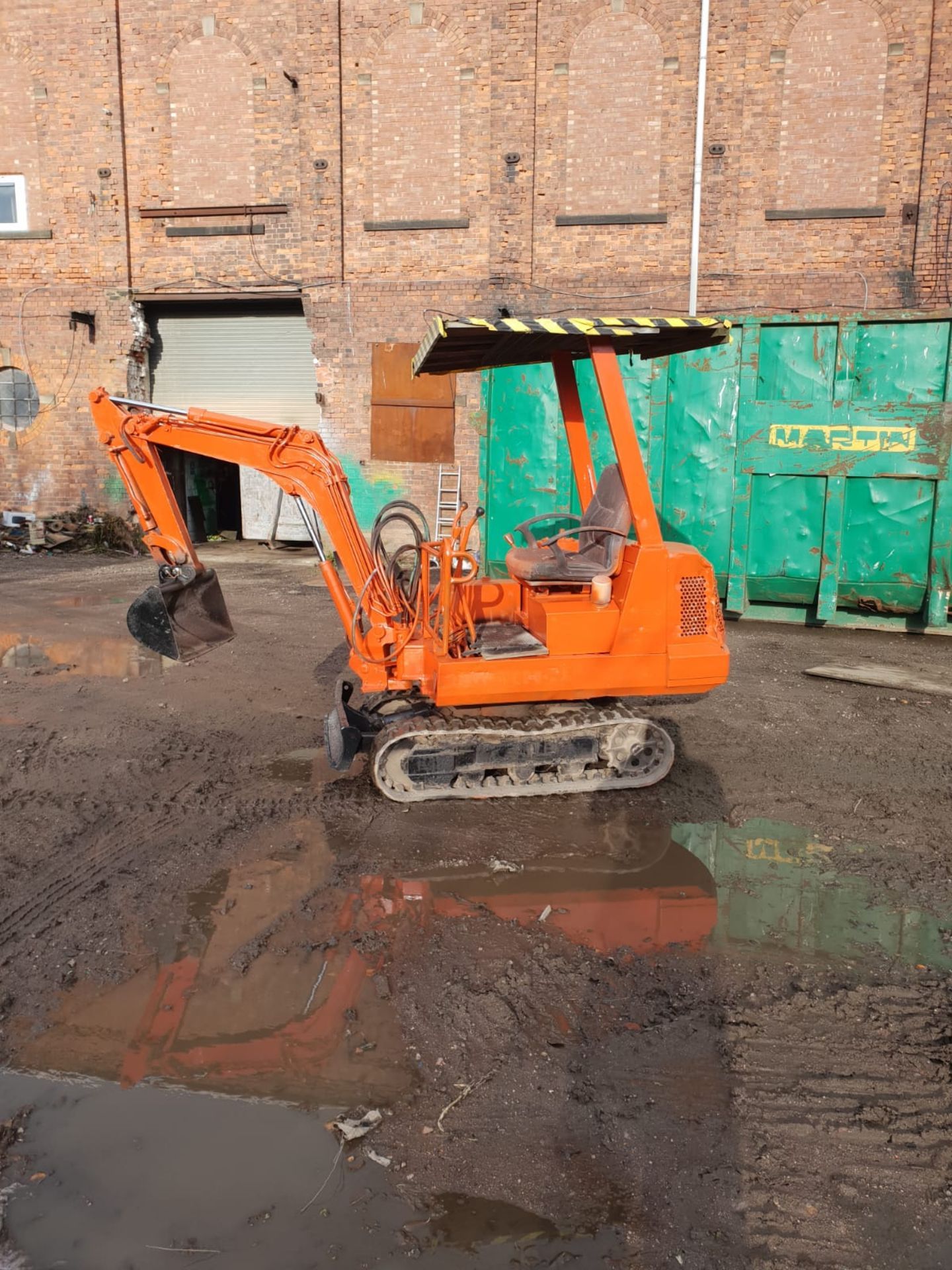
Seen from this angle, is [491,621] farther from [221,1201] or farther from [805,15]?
[805,15]

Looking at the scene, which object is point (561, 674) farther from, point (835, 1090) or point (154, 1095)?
point (154, 1095)

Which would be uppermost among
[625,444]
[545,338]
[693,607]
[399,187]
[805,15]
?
[805,15]

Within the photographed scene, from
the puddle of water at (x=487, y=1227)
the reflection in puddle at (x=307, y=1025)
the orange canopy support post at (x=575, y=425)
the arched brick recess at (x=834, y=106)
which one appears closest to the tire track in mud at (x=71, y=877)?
the reflection in puddle at (x=307, y=1025)

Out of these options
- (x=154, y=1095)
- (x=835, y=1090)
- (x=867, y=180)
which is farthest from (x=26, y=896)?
(x=867, y=180)

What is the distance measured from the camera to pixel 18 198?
A: 15.2 metres

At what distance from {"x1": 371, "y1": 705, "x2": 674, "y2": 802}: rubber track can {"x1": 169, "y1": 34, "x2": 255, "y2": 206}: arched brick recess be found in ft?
39.9

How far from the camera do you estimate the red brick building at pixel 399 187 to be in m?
12.8

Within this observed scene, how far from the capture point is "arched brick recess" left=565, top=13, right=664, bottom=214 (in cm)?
1320

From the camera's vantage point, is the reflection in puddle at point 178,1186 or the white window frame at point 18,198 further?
the white window frame at point 18,198

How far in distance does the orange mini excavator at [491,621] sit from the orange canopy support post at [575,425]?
0.21 ft

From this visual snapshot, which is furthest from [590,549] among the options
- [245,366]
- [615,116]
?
[245,366]

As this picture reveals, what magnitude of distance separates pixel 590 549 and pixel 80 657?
5.02 metres

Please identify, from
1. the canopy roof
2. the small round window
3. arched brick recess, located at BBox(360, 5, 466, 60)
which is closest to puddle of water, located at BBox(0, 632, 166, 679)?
the canopy roof

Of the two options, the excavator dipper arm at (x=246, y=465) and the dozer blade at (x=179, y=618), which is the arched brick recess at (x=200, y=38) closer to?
the excavator dipper arm at (x=246, y=465)
